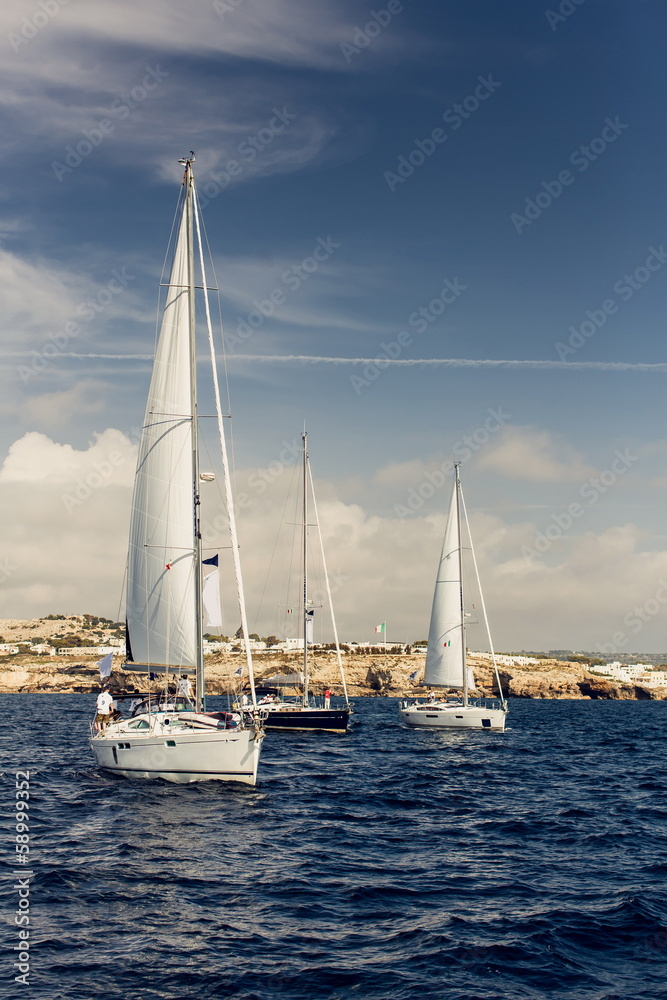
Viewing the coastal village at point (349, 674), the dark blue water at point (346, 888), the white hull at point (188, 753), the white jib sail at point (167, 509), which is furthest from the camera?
the coastal village at point (349, 674)

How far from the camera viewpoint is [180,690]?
3062 centimetres

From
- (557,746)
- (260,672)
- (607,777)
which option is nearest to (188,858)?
(607,777)

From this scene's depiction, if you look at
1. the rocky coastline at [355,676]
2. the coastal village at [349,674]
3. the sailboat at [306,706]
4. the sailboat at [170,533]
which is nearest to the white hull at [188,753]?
the sailboat at [170,533]

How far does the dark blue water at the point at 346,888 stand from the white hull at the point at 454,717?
75.7ft

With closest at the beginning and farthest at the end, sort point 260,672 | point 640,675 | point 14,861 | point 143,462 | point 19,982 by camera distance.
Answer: point 19,982
point 14,861
point 143,462
point 260,672
point 640,675

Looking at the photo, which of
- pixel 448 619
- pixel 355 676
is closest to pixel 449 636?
pixel 448 619

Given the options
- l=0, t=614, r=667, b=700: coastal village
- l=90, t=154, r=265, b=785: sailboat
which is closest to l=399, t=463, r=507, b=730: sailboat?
l=90, t=154, r=265, b=785: sailboat

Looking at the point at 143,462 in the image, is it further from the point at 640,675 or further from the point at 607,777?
the point at 640,675

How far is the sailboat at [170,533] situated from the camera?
30141mm

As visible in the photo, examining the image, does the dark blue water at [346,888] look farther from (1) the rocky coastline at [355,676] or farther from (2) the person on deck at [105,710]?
(1) the rocky coastline at [355,676]

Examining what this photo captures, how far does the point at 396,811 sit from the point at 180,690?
9787 mm

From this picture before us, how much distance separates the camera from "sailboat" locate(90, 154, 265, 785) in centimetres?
3014

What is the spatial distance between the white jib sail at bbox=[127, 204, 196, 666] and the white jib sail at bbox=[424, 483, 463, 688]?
109 feet

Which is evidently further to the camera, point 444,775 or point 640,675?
point 640,675
